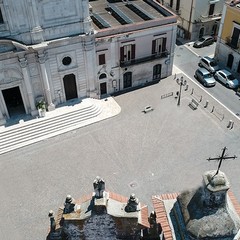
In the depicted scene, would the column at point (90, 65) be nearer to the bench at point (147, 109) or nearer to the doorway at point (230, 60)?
the bench at point (147, 109)

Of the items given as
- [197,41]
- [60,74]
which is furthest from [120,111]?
[197,41]

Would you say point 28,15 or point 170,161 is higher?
point 28,15

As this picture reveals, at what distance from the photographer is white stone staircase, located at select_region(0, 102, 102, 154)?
111ft

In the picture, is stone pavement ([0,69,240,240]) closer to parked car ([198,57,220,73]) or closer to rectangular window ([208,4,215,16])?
parked car ([198,57,220,73])

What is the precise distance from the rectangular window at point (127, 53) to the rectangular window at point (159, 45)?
2912 mm

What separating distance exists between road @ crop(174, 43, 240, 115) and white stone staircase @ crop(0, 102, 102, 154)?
15275 mm

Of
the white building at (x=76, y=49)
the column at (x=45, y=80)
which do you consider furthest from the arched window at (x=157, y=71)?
the column at (x=45, y=80)

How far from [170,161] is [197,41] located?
87.8ft

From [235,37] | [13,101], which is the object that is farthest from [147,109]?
[235,37]

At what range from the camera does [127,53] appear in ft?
126

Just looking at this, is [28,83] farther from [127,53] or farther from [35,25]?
[127,53]

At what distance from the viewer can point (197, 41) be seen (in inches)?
2012

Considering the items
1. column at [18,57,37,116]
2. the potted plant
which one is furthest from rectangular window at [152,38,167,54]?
column at [18,57,37,116]

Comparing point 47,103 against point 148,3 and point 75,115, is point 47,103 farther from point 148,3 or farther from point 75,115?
point 148,3
